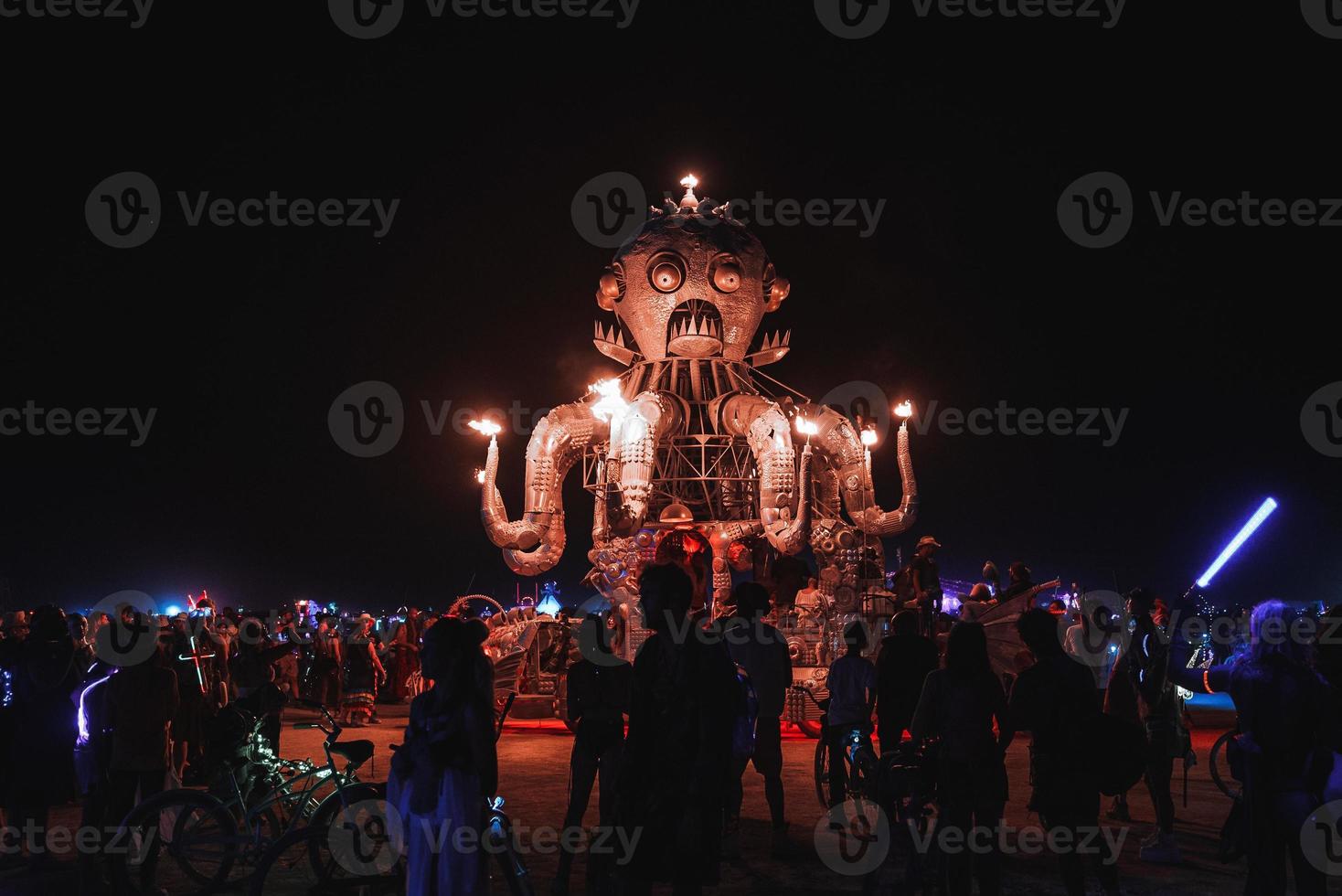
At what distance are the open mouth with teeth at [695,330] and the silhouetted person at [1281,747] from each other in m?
14.3

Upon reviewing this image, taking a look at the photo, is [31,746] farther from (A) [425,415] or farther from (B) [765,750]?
(A) [425,415]

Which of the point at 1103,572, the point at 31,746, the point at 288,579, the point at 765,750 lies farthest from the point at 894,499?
the point at 31,746

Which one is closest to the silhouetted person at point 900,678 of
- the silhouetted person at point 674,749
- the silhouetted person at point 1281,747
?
the silhouetted person at point 1281,747

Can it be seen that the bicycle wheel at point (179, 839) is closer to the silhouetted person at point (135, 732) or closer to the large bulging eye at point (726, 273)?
the silhouetted person at point (135, 732)

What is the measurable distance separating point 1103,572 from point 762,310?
17.2m

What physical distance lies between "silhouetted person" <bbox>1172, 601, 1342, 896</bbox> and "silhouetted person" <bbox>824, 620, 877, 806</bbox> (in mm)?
3369

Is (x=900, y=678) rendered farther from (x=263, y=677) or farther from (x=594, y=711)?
(x=263, y=677)

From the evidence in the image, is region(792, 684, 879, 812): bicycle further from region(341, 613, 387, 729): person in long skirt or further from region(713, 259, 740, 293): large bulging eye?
region(713, 259, 740, 293): large bulging eye

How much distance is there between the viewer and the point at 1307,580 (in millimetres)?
29688

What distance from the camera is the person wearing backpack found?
8.41 meters

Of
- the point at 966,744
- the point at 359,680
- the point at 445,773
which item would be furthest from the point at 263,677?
the point at 359,680

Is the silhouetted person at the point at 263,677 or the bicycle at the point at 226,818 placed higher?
the silhouetted person at the point at 263,677

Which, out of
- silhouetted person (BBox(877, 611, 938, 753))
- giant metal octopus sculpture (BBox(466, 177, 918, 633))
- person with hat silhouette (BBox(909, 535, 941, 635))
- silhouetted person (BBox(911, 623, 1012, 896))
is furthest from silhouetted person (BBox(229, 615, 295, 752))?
person with hat silhouette (BBox(909, 535, 941, 635))

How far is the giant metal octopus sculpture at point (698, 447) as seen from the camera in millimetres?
18109
